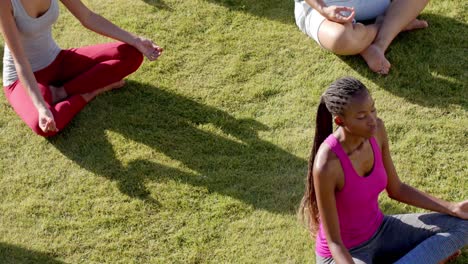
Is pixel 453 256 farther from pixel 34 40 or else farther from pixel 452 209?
pixel 34 40

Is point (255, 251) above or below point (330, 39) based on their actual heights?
below

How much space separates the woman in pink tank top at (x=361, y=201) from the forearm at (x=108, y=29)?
1762 millimetres

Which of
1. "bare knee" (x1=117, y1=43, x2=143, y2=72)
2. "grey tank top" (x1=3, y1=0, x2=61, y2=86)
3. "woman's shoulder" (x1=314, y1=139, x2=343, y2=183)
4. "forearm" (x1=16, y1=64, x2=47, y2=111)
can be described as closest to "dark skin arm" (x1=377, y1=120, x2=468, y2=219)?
"woman's shoulder" (x1=314, y1=139, x2=343, y2=183)

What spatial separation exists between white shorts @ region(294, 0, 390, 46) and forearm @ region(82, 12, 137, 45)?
1183 millimetres

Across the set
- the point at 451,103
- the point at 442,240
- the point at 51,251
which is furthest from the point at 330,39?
the point at 51,251

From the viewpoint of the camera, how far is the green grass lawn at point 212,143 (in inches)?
157

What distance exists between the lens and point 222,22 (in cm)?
545

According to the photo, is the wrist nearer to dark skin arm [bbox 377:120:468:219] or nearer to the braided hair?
dark skin arm [bbox 377:120:468:219]

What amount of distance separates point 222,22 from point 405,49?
4.38 feet

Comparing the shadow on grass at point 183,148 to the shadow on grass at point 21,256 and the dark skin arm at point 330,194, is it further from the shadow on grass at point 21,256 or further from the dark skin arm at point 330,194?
the dark skin arm at point 330,194

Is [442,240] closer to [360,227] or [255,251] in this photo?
[360,227]

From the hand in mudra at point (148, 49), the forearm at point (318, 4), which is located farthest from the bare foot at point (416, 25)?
the hand in mudra at point (148, 49)

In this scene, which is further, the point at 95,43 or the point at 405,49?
the point at 95,43

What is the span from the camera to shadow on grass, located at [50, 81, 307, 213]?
4.22 m
